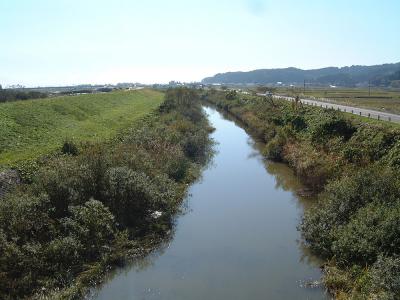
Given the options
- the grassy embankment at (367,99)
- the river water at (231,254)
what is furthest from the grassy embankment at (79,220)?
the grassy embankment at (367,99)

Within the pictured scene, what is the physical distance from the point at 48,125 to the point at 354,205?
2360 centimetres

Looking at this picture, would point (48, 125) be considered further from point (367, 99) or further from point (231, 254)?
point (367, 99)

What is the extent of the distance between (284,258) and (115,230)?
739 cm

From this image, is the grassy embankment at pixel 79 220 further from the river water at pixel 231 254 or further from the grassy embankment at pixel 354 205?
the grassy embankment at pixel 354 205

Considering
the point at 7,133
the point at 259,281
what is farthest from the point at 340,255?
the point at 7,133

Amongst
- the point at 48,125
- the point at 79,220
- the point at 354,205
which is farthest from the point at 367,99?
the point at 79,220

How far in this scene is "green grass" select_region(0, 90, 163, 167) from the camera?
24.5m

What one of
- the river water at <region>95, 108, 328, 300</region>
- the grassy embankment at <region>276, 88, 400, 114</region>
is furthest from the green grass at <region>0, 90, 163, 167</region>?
the grassy embankment at <region>276, 88, 400, 114</region>

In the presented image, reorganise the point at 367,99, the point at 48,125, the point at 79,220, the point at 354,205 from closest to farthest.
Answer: the point at 79,220 → the point at 354,205 → the point at 48,125 → the point at 367,99

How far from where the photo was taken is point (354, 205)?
18.1m

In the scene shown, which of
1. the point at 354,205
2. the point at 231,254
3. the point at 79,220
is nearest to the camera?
the point at 79,220

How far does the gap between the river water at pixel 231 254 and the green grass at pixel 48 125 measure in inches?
360

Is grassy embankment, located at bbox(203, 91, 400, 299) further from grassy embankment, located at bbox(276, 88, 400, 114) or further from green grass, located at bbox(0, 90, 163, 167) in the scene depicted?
grassy embankment, located at bbox(276, 88, 400, 114)

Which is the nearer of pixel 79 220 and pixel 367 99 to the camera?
pixel 79 220
